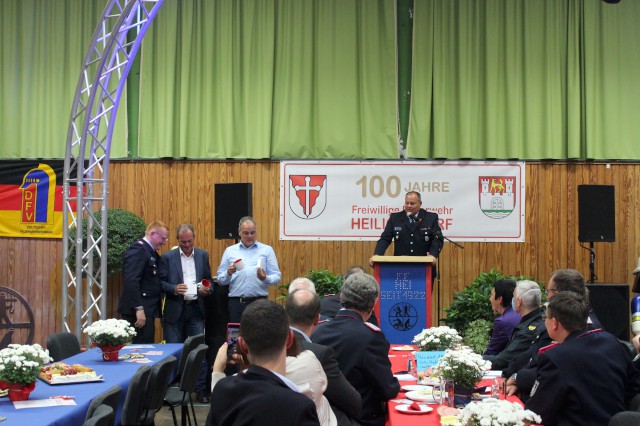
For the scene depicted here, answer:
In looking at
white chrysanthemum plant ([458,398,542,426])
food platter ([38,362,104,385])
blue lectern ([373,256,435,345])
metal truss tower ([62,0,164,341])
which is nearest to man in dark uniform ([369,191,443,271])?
blue lectern ([373,256,435,345])

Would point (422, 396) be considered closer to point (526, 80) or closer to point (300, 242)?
point (300, 242)

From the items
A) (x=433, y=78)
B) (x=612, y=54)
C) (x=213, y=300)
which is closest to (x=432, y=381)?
(x=213, y=300)

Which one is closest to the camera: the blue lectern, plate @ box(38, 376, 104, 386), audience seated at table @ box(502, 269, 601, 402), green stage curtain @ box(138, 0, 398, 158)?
audience seated at table @ box(502, 269, 601, 402)

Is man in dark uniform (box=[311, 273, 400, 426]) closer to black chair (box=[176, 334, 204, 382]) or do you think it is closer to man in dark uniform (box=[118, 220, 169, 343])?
black chair (box=[176, 334, 204, 382])

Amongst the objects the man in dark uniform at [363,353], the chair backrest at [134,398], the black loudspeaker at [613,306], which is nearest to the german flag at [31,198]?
the chair backrest at [134,398]

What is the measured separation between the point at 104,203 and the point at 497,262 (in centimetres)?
506

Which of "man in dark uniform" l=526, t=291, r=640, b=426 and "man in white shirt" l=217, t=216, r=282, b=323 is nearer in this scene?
"man in dark uniform" l=526, t=291, r=640, b=426

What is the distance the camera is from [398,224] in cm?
959

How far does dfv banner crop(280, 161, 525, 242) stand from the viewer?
1097cm

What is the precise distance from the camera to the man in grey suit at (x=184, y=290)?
9180 millimetres

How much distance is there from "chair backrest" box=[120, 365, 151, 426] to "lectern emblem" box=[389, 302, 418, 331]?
3361 mm

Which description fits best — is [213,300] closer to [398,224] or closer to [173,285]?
[173,285]

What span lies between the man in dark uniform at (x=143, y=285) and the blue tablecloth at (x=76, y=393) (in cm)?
158

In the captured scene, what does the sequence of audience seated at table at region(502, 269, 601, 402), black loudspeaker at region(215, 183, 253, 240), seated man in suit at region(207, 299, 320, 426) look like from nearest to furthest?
1. seated man in suit at region(207, 299, 320, 426)
2. audience seated at table at region(502, 269, 601, 402)
3. black loudspeaker at region(215, 183, 253, 240)
